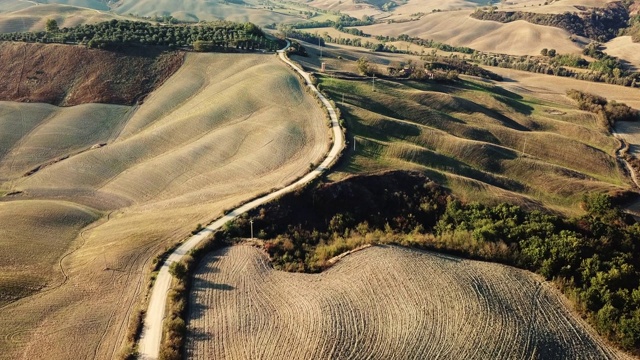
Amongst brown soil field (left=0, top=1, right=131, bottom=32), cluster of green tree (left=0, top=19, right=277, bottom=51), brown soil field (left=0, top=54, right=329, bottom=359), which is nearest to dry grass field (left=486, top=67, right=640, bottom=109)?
brown soil field (left=0, top=54, right=329, bottom=359)

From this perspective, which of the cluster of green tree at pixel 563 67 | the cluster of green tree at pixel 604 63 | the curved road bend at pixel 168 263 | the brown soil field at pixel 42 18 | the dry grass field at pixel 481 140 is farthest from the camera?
the cluster of green tree at pixel 604 63

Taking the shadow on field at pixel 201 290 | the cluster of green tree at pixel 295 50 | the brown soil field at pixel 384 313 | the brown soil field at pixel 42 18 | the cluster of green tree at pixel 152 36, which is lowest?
the shadow on field at pixel 201 290

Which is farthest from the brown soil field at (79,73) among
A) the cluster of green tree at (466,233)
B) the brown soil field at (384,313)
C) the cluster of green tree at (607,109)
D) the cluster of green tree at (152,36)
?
the cluster of green tree at (607,109)

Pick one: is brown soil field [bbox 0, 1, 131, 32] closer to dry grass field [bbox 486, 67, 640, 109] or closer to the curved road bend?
the curved road bend

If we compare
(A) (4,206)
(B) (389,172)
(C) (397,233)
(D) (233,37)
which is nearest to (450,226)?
(C) (397,233)

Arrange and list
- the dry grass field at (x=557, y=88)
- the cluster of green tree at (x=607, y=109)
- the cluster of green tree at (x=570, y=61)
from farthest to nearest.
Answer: the cluster of green tree at (x=570, y=61) → the dry grass field at (x=557, y=88) → the cluster of green tree at (x=607, y=109)

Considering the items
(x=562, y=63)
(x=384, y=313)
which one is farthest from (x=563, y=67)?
(x=384, y=313)

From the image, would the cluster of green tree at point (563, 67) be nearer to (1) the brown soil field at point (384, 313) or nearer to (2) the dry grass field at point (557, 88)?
(2) the dry grass field at point (557, 88)

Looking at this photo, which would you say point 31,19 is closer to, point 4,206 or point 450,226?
point 4,206
